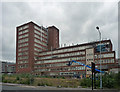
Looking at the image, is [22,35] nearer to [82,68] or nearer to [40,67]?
[40,67]

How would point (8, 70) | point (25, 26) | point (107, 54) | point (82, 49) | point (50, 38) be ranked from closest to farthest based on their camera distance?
point (107, 54) < point (82, 49) < point (25, 26) < point (50, 38) < point (8, 70)

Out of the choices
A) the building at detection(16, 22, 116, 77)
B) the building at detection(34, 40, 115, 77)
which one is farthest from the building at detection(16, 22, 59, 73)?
the building at detection(34, 40, 115, 77)

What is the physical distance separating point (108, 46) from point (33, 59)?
49.7m

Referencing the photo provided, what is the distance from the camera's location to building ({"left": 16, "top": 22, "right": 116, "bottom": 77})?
6985 centimetres

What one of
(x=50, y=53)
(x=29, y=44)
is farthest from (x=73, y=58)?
(x=29, y=44)

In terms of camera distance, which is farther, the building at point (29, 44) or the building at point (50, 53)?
the building at point (29, 44)

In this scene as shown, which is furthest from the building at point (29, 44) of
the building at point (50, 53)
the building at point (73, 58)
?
the building at point (73, 58)

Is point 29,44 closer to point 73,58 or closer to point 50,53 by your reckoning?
point 50,53

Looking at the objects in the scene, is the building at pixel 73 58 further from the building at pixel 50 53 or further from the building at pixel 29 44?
the building at pixel 29 44

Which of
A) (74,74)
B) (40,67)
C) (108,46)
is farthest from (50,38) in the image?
(108,46)

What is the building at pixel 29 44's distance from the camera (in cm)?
Answer: 8762

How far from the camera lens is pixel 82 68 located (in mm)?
70688

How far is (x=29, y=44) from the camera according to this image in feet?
290

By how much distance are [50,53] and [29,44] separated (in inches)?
621
